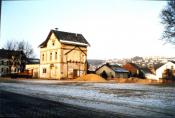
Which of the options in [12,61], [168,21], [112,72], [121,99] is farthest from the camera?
[12,61]

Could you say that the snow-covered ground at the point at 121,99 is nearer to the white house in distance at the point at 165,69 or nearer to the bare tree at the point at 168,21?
the bare tree at the point at 168,21

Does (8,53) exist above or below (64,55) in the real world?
above

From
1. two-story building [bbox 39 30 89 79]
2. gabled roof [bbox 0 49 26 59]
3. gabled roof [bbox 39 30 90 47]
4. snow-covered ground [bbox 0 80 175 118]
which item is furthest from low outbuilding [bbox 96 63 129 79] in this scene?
snow-covered ground [bbox 0 80 175 118]

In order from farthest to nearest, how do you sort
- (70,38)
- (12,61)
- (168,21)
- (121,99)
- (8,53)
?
(8,53) → (12,61) → (70,38) → (168,21) → (121,99)

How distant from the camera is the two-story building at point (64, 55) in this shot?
193 ft

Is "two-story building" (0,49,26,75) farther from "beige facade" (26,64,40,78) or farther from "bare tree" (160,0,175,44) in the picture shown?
"bare tree" (160,0,175,44)

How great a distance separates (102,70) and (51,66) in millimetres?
18441

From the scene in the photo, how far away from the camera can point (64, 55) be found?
5900 cm

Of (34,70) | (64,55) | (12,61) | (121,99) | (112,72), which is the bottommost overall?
(121,99)

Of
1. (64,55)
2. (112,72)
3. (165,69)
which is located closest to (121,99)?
(64,55)

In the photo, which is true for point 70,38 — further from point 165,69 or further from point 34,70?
point 165,69

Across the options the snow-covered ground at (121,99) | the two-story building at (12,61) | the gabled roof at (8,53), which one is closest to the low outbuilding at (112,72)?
the two-story building at (12,61)

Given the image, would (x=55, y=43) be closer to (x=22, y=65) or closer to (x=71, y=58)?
(x=71, y=58)

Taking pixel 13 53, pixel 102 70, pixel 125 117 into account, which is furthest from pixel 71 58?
pixel 125 117
